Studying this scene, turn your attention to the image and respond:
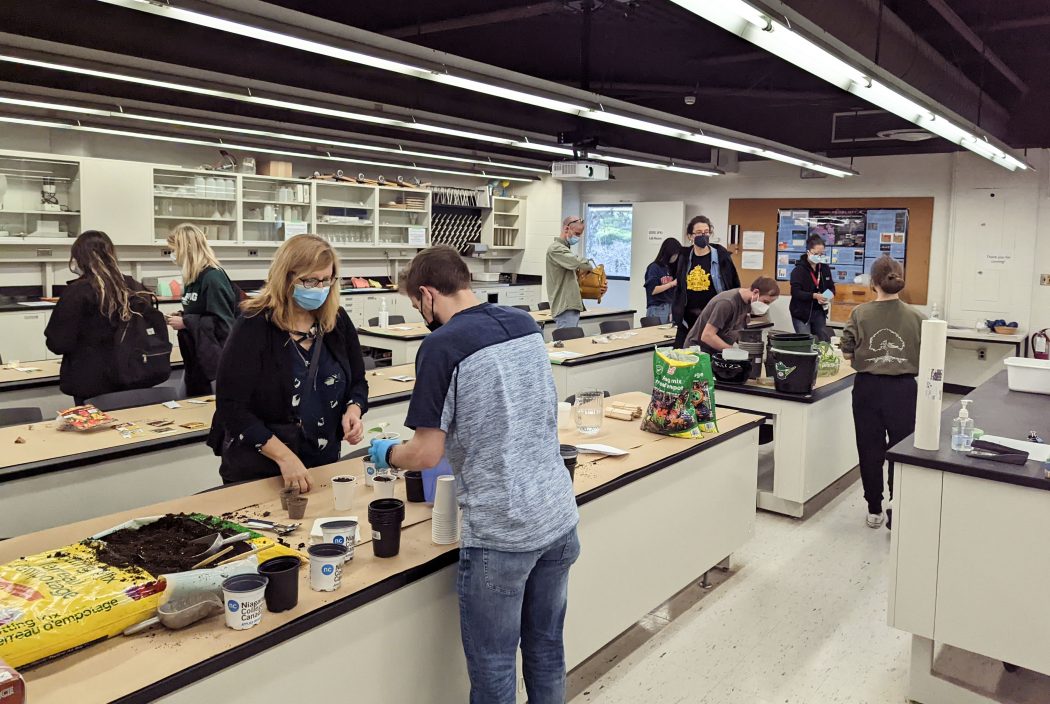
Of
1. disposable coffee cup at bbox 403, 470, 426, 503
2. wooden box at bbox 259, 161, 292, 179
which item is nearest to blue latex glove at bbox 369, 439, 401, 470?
disposable coffee cup at bbox 403, 470, 426, 503

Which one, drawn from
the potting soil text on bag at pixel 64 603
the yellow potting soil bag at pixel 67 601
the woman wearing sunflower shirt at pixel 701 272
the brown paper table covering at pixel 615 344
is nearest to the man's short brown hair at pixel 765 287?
the woman wearing sunflower shirt at pixel 701 272

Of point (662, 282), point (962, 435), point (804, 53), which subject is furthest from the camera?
point (662, 282)

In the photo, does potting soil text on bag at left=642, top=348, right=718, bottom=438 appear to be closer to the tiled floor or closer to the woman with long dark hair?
the tiled floor

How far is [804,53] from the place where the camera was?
3770mm

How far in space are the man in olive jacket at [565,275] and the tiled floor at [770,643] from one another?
156 inches

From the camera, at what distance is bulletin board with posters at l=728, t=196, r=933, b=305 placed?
33.2 feet

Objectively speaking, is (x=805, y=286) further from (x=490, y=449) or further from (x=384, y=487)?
(x=490, y=449)

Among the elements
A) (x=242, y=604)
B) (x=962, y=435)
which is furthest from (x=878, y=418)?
(x=242, y=604)

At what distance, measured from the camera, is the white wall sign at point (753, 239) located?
11.4m

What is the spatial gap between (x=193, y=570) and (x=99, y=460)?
1839 millimetres

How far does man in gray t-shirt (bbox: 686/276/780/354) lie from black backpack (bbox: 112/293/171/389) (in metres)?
3.44

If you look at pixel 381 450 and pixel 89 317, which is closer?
pixel 381 450

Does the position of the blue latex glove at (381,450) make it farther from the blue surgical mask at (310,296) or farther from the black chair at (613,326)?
the black chair at (613,326)

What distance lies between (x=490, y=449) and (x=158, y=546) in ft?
2.91
